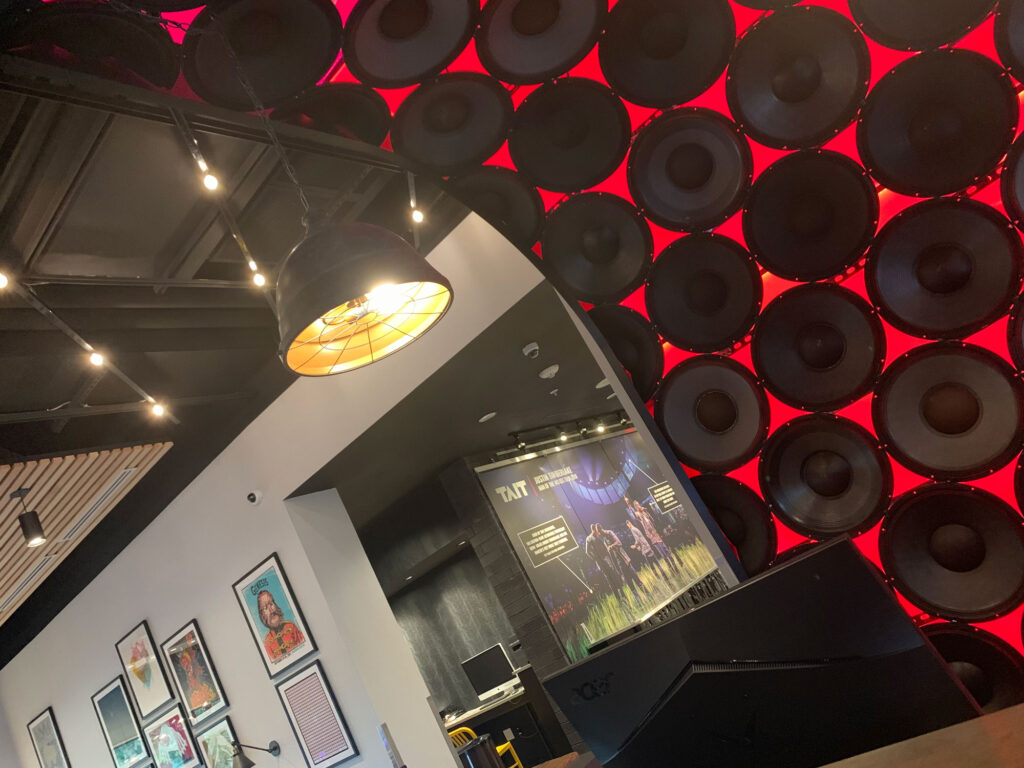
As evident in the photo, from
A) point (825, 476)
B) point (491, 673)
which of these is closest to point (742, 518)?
point (825, 476)

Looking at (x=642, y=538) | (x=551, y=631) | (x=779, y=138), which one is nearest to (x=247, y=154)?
(x=779, y=138)

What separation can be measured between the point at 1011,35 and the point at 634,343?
41.0 inches

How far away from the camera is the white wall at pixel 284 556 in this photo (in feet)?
14.0

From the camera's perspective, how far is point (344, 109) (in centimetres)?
212

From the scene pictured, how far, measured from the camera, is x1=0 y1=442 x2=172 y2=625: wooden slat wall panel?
4.82 m

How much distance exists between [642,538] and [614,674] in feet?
23.3

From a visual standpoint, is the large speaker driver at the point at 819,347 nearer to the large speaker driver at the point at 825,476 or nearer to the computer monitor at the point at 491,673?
the large speaker driver at the point at 825,476

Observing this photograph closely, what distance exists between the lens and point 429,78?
204cm

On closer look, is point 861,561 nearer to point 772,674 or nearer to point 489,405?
point 772,674

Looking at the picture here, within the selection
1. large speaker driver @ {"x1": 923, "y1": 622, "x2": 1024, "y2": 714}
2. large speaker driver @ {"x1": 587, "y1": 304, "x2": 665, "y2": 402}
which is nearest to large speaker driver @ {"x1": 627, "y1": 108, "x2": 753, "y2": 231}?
large speaker driver @ {"x1": 587, "y1": 304, "x2": 665, "y2": 402}

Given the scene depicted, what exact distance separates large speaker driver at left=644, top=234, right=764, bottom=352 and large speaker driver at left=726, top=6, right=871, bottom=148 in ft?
0.93

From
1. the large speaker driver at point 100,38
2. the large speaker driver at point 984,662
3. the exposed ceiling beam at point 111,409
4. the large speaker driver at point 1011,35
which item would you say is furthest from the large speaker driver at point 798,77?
the exposed ceiling beam at point 111,409

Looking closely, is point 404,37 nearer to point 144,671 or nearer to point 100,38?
point 100,38

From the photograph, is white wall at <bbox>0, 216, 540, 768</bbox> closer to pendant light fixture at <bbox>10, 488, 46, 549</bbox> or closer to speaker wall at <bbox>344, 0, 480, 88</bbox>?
pendant light fixture at <bbox>10, 488, 46, 549</bbox>
